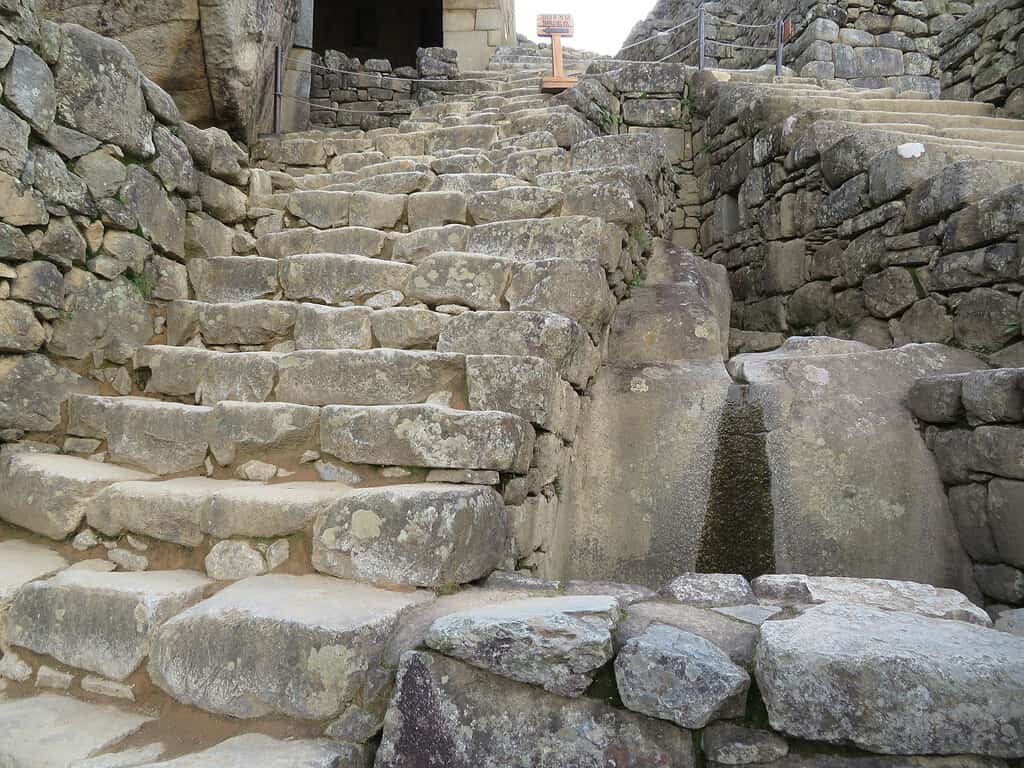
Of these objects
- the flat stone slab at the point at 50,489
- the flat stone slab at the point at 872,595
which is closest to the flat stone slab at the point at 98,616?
the flat stone slab at the point at 50,489

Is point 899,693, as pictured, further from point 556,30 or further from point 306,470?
point 556,30

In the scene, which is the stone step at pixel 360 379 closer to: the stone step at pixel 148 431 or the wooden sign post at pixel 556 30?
the stone step at pixel 148 431

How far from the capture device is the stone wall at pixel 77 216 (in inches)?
103

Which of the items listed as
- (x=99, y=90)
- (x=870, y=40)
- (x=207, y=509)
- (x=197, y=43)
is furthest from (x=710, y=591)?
(x=870, y=40)

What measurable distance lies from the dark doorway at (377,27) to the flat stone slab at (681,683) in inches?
619

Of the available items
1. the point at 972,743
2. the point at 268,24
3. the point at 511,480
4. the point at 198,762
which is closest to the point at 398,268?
the point at 511,480

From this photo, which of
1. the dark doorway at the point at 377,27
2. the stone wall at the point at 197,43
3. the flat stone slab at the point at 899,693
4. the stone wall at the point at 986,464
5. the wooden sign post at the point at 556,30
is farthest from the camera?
the dark doorway at the point at 377,27

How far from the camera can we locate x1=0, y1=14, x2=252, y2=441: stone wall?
2.62 m

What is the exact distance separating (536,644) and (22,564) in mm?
1878

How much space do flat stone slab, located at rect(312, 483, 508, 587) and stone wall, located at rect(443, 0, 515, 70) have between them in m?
10.3

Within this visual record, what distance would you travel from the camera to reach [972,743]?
142 cm

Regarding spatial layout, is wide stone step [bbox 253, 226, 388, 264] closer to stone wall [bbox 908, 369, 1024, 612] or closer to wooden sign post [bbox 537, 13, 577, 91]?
stone wall [bbox 908, 369, 1024, 612]

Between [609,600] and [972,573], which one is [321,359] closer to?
[609,600]

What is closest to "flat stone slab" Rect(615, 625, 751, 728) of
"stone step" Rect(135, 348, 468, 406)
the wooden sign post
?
"stone step" Rect(135, 348, 468, 406)
